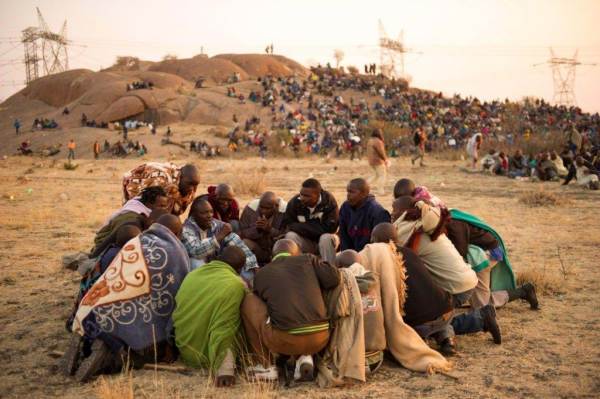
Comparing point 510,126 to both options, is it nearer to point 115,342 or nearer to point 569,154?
point 569,154

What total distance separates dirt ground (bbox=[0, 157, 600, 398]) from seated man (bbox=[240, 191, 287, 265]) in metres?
1.99

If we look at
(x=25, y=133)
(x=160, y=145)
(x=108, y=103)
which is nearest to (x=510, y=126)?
(x=160, y=145)

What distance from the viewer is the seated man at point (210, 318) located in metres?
4.05

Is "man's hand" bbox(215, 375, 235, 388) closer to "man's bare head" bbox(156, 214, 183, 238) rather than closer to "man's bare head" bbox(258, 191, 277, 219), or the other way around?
"man's bare head" bbox(156, 214, 183, 238)

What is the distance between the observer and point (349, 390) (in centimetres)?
389

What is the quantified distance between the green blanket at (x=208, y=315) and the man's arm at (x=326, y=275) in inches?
23.8

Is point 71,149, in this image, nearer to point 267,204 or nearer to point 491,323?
point 267,204

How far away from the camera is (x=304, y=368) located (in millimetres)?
3979

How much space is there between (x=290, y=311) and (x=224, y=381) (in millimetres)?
692

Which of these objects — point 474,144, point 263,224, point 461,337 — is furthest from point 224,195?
point 474,144

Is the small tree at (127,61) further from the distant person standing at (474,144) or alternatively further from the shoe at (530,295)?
the shoe at (530,295)

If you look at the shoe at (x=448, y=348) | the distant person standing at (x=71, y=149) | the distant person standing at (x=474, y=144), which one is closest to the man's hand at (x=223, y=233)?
the shoe at (x=448, y=348)

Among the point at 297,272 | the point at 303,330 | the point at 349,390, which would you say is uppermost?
the point at 297,272

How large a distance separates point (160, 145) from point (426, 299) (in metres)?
30.1
